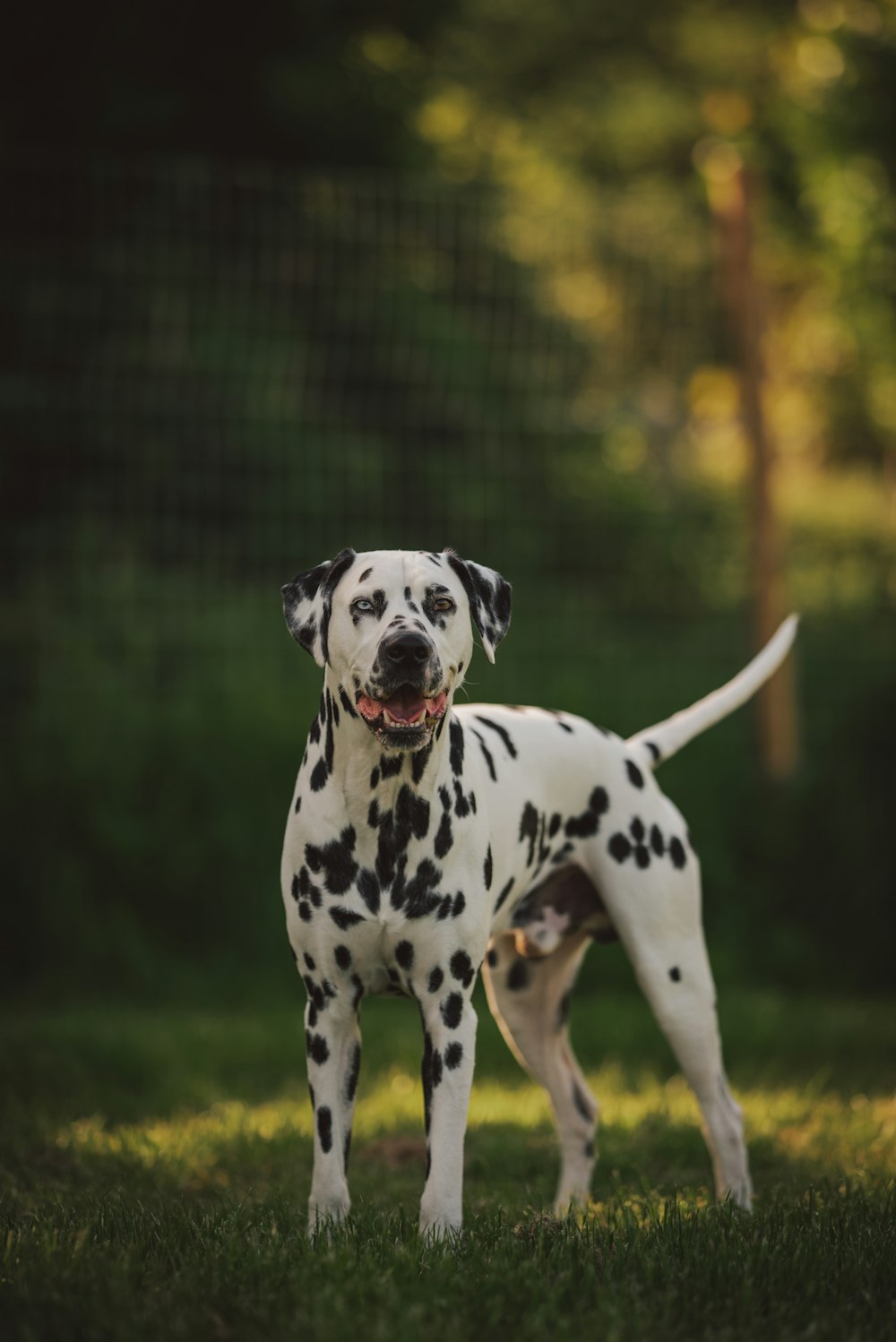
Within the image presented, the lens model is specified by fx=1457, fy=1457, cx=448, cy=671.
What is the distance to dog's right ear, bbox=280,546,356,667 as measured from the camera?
4.04m

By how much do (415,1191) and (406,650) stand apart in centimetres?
234

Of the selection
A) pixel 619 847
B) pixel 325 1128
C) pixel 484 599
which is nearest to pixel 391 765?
pixel 484 599

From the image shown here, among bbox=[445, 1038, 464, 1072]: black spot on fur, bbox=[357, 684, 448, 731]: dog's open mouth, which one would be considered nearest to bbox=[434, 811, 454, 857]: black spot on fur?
bbox=[357, 684, 448, 731]: dog's open mouth

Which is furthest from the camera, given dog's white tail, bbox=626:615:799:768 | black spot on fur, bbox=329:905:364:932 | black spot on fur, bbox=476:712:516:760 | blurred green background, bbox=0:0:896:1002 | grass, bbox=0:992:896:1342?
blurred green background, bbox=0:0:896:1002

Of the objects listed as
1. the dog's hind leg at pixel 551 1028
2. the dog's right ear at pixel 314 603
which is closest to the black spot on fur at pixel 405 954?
the dog's right ear at pixel 314 603

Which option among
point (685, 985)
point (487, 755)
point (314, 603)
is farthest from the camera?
point (685, 985)

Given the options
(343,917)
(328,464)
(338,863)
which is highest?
(328,464)

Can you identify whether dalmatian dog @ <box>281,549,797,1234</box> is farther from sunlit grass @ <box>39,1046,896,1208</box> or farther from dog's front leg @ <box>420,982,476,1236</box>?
sunlit grass @ <box>39,1046,896,1208</box>

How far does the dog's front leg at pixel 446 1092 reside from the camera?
3.84 m

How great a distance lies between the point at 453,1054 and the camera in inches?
157

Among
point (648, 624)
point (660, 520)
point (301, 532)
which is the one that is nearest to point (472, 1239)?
point (648, 624)

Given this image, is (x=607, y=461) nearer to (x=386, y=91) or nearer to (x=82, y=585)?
(x=386, y=91)

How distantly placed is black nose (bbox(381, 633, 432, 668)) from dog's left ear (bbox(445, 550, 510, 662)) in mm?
425

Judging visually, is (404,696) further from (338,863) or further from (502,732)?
(502,732)
